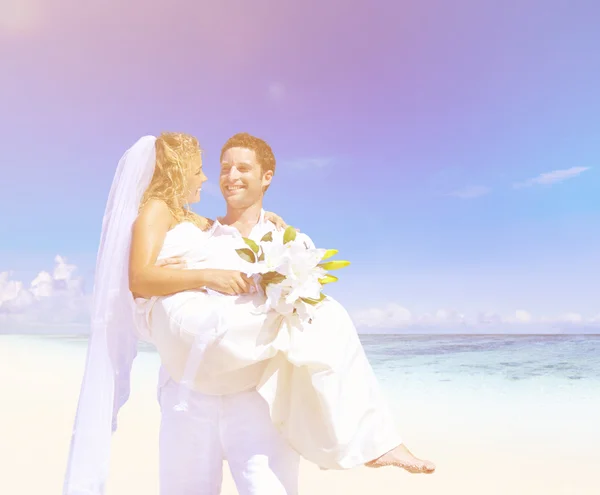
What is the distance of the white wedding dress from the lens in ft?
8.07

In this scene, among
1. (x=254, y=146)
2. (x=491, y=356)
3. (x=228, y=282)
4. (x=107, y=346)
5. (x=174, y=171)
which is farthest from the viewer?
(x=491, y=356)

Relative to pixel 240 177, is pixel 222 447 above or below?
below

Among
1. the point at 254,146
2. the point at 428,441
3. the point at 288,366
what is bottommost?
the point at 428,441

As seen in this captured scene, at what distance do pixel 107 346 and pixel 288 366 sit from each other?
0.90m

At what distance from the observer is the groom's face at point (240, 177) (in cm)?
305

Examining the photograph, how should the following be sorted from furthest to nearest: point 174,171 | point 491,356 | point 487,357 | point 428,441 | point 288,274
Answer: point 491,356 < point 487,357 < point 428,441 < point 174,171 < point 288,274

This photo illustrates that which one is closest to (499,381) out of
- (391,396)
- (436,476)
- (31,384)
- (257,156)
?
(391,396)

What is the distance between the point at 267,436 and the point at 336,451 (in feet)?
1.01

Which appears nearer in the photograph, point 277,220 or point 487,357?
point 277,220

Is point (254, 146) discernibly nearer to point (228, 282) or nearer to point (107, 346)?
point (228, 282)

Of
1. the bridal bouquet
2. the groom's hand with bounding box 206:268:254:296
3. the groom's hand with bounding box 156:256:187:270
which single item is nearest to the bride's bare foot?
the bridal bouquet

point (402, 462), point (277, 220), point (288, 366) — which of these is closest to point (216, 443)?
point (288, 366)

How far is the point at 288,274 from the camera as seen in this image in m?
2.43

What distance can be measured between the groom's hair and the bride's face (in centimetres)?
16
